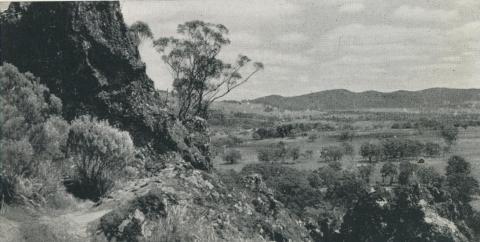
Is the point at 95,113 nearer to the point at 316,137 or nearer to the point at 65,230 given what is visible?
the point at 65,230

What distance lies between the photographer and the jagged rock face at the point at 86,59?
1366 centimetres

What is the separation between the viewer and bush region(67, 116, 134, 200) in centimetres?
1079

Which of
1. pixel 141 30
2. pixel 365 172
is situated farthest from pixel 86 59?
pixel 365 172

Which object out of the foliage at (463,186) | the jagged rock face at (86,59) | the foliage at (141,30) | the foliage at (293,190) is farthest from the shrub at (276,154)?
the jagged rock face at (86,59)

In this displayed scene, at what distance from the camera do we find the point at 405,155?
340ft

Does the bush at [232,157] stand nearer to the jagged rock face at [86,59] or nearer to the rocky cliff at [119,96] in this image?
the rocky cliff at [119,96]

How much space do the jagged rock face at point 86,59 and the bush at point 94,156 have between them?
2.65 meters

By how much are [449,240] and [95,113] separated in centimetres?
2453

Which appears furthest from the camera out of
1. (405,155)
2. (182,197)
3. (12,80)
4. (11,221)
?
(405,155)

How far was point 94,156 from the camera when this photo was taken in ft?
35.6

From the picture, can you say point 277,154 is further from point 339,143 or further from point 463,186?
point 463,186

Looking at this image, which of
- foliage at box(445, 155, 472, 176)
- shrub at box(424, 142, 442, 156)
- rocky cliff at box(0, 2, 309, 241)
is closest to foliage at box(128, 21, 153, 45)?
rocky cliff at box(0, 2, 309, 241)

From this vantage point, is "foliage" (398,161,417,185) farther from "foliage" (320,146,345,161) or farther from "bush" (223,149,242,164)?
"bush" (223,149,242,164)

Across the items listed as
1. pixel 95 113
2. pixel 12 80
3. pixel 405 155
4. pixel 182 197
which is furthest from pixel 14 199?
pixel 405 155
